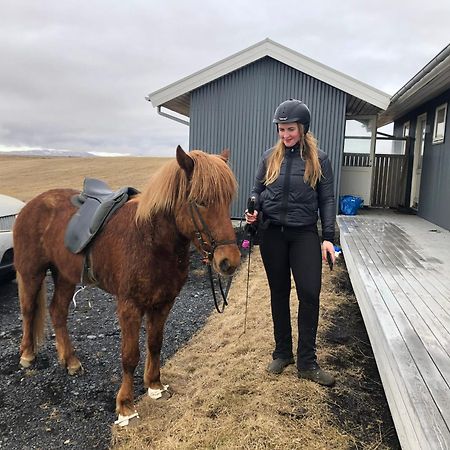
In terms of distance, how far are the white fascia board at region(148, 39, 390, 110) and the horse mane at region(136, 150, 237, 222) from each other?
7.29 meters

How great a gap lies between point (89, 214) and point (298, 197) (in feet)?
4.89

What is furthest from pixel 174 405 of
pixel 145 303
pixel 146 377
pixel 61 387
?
pixel 61 387

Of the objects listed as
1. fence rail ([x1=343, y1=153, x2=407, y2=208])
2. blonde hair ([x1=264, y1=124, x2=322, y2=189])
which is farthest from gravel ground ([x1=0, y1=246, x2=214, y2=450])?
fence rail ([x1=343, y1=153, x2=407, y2=208])

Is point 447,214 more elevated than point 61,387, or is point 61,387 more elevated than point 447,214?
point 447,214

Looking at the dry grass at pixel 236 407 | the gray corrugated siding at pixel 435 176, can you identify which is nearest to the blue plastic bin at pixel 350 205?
the gray corrugated siding at pixel 435 176

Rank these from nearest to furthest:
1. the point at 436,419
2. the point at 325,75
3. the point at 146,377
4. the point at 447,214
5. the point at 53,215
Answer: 1. the point at 436,419
2. the point at 146,377
3. the point at 53,215
4. the point at 447,214
5. the point at 325,75

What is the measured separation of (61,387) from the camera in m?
3.22

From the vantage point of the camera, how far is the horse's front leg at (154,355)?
2.88 m

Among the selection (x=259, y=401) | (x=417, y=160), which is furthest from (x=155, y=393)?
(x=417, y=160)

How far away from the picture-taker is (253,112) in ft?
31.3

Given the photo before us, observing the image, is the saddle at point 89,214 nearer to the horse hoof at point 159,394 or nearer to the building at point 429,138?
the horse hoof at point 159,394

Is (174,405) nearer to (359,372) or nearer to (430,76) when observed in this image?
(359,372)

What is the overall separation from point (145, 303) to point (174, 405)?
0.77 metres

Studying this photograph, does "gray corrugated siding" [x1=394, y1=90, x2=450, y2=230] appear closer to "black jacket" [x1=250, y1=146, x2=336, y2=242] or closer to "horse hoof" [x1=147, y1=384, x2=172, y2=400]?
"black jacket" [x1=250, y1=146, x2=336, y2=242]
